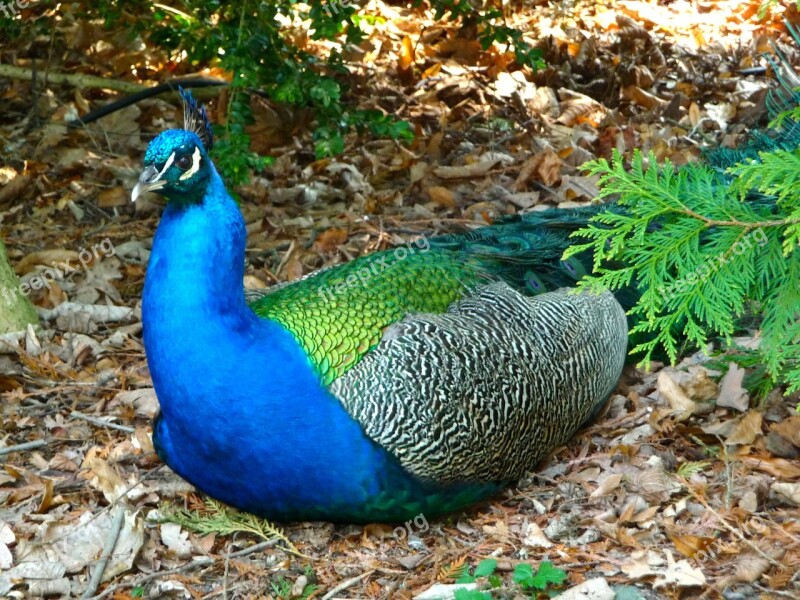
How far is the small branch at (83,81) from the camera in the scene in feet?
20.6

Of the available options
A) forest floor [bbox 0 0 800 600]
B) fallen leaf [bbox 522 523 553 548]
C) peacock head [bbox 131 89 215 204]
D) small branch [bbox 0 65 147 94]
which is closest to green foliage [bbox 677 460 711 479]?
forest floor [bbox 0 0 800 600]

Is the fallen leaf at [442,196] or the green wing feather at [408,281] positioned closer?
the green wing feather at [408,281]

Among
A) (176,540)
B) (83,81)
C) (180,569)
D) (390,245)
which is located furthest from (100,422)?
(83,81)

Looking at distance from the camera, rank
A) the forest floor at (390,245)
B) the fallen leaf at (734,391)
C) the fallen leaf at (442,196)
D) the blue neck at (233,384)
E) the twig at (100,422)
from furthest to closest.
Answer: the fallen leaf at (442,196) → the twig at (100,422) → the fallen leaf at (734,391) → the forest floor at (390,245) → the blue neck at (233,384)

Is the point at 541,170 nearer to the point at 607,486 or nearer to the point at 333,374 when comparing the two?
the point at 607,486

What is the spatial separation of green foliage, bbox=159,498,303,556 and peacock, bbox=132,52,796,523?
10 centimetres

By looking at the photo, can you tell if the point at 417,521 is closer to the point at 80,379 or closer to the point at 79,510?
the point at 79,510

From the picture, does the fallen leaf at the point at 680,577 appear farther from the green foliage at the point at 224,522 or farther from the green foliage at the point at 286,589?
the green foliage at the point at 224,522

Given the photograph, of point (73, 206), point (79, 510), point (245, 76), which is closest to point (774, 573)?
point (79, 510)

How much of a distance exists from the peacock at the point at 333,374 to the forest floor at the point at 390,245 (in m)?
0.23

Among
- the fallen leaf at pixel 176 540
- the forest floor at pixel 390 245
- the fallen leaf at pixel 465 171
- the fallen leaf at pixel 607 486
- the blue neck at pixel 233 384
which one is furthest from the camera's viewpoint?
the fallen leaf at pixel 465 171

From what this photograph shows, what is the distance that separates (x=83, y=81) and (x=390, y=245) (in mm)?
2449

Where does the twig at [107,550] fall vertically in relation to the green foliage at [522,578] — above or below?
below

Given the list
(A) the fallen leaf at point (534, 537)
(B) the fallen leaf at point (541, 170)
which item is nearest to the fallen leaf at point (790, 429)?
(A) the fallen leaf at point (534, 537)
